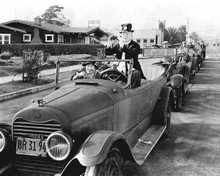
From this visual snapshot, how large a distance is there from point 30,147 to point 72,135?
486 millimetres

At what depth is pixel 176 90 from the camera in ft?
30.0

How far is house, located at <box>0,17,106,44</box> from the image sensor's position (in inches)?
1278

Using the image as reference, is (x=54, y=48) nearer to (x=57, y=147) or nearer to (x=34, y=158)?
(x=34, y=158)

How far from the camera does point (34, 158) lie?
3730 millimetres

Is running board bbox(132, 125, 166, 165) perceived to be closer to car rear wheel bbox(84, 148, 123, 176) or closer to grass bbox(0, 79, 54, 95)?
car rear wheel bbox(84, 148, 123, 176)

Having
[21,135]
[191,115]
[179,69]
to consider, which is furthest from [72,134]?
[179,69]

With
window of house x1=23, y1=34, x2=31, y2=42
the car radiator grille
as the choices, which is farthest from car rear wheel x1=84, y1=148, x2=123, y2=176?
window of house x1=23, y1=34, x2=31, y2=42

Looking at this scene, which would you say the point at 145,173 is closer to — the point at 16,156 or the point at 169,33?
the point at 16,156

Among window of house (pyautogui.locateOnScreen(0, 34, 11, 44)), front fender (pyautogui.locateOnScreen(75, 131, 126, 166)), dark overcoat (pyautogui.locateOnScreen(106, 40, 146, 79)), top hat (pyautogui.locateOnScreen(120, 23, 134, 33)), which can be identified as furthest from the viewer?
window of house (pyautogui.locateOnScreen(0, 34, 11, 44))

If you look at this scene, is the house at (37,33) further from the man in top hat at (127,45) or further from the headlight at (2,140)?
the headlight at (2,140)

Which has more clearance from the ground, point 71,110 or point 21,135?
point 71,110

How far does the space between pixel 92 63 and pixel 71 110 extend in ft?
6.46

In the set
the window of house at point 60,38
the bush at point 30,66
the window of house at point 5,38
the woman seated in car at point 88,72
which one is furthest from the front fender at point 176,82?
the window of house at point 60,38

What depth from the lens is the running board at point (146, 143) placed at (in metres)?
4.58
